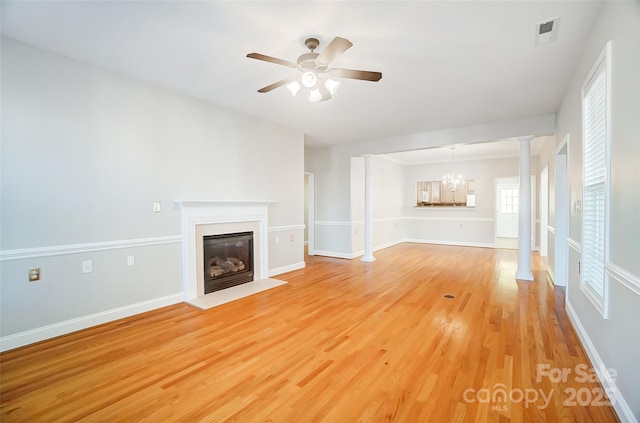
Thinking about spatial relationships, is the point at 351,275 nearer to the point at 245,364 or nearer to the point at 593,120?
the point at 245,364

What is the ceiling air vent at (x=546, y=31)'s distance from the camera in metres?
2.29

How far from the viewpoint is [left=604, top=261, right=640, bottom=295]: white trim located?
1.46m

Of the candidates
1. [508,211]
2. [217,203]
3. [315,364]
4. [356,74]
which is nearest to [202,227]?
[217,203]

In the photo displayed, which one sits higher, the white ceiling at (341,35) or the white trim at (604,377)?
the white ceiling at (341,35)

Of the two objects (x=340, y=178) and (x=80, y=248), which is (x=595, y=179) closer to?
(x=80, y=248)

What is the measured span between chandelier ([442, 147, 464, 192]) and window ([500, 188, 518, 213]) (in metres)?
3.02

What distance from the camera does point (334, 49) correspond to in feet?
7.02

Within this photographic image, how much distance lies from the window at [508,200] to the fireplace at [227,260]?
1002cm

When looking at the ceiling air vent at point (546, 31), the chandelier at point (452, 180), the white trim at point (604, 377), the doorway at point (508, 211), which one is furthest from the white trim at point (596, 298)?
the doorway at point (508, 211)

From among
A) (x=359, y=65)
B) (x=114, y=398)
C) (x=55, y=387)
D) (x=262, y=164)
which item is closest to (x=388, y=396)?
(x=114, y=398)

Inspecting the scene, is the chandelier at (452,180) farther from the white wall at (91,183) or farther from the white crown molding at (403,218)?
the white wall at (91,183)

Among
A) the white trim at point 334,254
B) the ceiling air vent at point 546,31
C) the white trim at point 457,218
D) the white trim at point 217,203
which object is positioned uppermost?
the ceiling air vent at point 546,31

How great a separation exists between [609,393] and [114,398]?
10.9ft

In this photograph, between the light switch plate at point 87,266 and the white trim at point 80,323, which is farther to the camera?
the light switch plate at point 87,266
